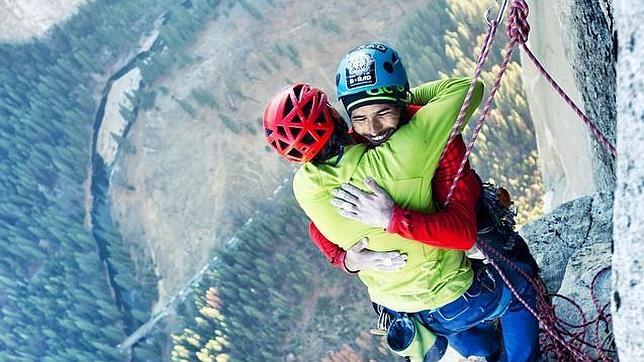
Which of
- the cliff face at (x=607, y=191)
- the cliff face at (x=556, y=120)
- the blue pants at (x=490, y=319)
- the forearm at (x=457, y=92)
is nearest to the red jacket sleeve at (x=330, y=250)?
the blue pants at (x=490, y=319)

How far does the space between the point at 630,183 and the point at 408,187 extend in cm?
90

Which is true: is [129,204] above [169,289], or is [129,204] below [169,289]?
above

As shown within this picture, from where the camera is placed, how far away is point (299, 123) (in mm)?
2240

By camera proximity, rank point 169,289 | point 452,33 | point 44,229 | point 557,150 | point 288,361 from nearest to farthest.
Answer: point 557,150, point 288,361, point 452,33, point 169,289, point 44,229

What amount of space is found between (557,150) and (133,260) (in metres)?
21.4

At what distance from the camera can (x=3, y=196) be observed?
1086 inches

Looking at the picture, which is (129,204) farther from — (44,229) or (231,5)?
(231,5)

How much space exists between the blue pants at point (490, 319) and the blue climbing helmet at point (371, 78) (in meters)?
0.96

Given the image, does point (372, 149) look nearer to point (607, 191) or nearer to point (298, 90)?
point (298, 90)

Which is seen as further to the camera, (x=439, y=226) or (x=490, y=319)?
(x=490, y=319)

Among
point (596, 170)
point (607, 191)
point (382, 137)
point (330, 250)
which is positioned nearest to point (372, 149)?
point (382, 137)

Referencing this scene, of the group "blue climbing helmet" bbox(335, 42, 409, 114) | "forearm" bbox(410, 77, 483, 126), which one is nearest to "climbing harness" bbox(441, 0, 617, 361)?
"forearm" bbox(410, 77, 483, 126)

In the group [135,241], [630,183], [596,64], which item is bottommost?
[135,241]

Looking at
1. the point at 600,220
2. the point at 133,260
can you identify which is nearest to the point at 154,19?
the point at 133,260
